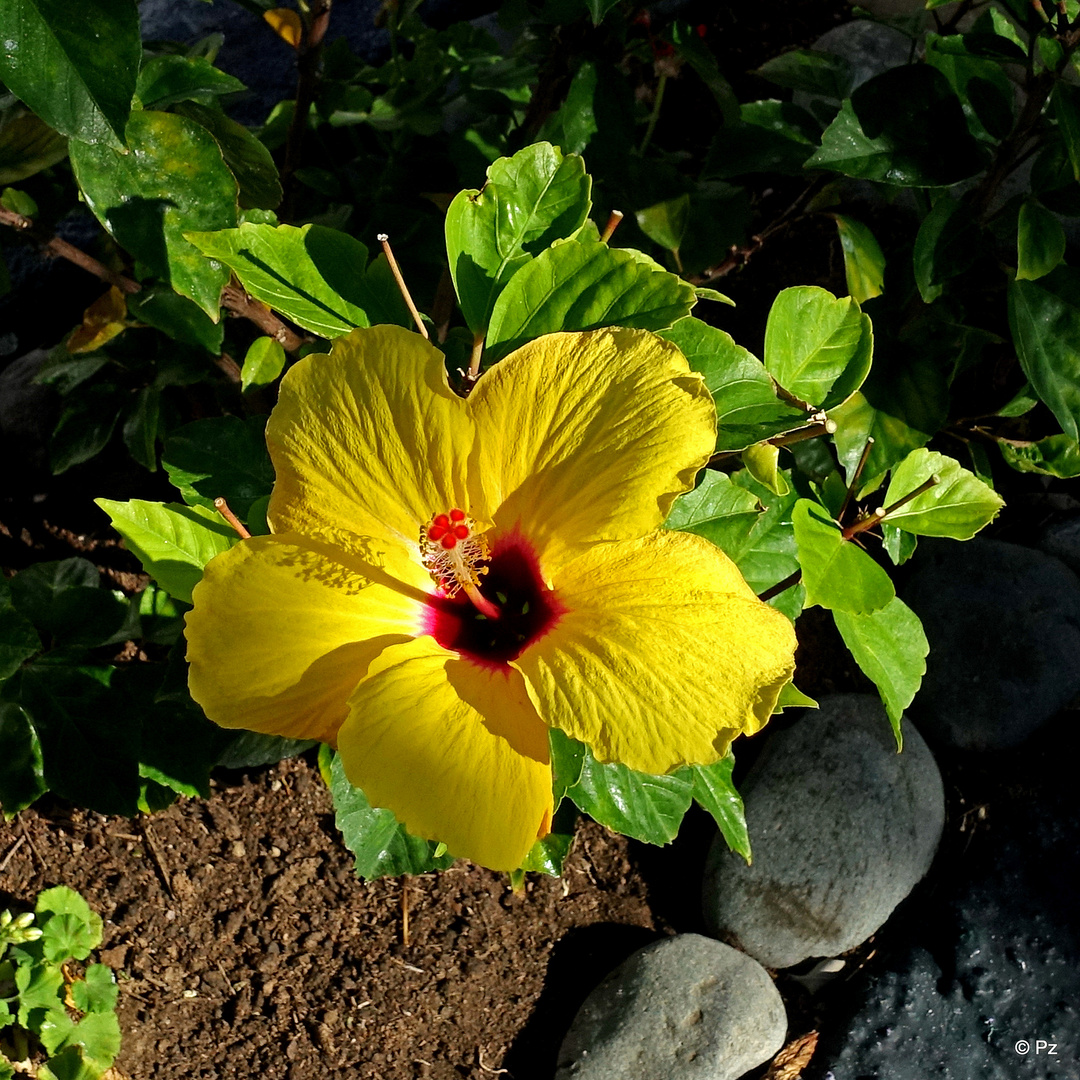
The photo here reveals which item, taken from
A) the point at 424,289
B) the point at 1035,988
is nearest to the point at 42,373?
the point at 424,289

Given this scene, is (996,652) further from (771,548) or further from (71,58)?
(71,58)

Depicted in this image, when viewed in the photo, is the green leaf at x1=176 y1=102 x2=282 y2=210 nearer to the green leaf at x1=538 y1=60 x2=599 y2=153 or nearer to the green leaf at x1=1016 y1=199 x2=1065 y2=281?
the green leaf at x1=538 y1=60 x2=599 y2=153

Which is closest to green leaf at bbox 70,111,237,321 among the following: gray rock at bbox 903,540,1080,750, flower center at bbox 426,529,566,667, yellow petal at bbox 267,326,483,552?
yellow petal at bbox 267,326,483,552

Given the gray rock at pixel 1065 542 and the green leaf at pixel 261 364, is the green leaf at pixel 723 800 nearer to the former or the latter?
the green leaf at pixel 261 364

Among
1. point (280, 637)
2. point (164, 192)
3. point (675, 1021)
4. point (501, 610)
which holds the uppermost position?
point (164, 192)

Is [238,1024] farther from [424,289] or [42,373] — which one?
[424,289]

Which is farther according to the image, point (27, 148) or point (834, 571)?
point (27, 148)

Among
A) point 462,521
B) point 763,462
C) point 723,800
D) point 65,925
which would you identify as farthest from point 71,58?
point 65,925

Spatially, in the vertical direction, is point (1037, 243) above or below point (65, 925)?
Result: above

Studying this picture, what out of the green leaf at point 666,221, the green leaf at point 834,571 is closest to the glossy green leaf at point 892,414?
the green leaf at point 666,221
